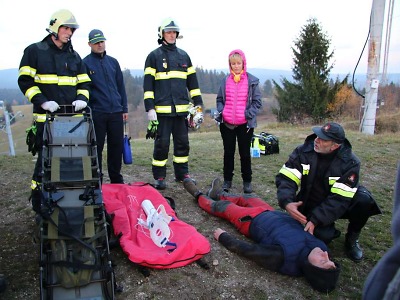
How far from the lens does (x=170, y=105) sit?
519 centimetres

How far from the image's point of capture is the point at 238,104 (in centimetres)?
512

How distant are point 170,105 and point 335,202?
268cm

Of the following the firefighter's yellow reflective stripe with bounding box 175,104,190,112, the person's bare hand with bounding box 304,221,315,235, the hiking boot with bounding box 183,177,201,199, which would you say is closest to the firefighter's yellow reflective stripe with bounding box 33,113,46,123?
the firefighter's yellow reflective stripe with bounding box 175,104,190,112

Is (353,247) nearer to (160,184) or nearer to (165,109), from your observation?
(160,184)

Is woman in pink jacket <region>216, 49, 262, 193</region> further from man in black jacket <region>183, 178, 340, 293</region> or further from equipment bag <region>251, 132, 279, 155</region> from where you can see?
equipment bag <region>251, 132, 279, 155</region>

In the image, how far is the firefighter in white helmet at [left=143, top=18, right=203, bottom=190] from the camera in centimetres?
511

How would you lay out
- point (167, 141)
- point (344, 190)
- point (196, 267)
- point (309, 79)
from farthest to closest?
1. point (309, 79)
2. point (167, 141)
3. point (344, 190)
4. point (196, 267)

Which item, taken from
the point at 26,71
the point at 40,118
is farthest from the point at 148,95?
the point at 26,71

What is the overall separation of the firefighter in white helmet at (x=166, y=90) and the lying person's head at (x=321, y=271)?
8.90ft

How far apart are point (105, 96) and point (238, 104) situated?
1860mm

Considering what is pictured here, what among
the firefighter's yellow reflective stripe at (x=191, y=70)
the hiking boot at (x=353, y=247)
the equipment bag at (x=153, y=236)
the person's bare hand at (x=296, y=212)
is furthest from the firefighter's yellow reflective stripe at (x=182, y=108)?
the hiking boot at (x=353, y=247)

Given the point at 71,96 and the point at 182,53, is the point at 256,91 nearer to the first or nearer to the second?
the point at 182,53

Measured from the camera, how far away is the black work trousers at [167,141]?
208 inches

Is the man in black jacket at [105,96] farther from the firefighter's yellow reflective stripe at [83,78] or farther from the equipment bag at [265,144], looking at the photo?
the equipment bag at [265,144]
